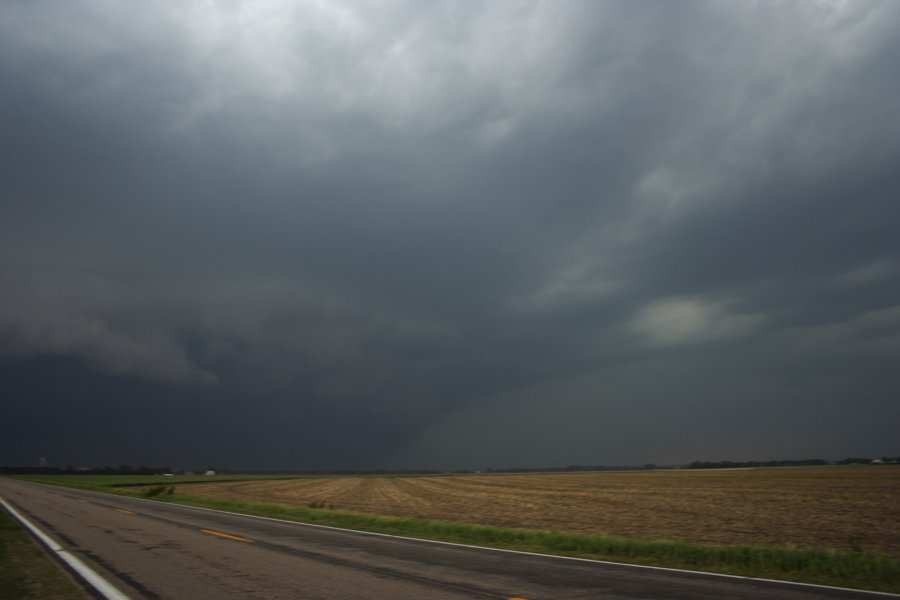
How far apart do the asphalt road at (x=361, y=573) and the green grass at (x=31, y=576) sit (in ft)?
2.22

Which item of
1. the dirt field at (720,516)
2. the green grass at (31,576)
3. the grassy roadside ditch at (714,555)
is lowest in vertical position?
the dirt field at (720,516)

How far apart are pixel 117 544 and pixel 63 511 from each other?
17.7 metres

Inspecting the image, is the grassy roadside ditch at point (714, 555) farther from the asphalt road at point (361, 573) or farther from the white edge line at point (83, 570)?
the white edge line at point (83, 570)

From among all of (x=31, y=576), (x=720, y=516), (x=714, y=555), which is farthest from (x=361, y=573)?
(x=720, y=516)

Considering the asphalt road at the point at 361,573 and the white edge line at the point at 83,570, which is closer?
the asphalt road at the point at 361,573

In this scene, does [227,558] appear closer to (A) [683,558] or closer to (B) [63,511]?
(A) [683,558]

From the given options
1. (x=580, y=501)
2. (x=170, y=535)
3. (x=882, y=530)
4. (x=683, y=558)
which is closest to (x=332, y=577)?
(x=683, y=558)

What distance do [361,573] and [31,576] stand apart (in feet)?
21.5

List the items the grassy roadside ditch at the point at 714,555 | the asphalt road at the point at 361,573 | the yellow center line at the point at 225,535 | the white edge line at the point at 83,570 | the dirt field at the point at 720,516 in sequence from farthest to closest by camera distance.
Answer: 1. the dirt field at the point at 720,516
2. the yellow center line at the point at 225,535
3. the grassy roadside ditch at the point at 714,555
4. the white edge line at the point at 83,570
5. the asphalt road at the point at 361,573

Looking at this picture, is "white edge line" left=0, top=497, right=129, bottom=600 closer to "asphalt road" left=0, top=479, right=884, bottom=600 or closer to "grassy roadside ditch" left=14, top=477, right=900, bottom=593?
"asphalt road" left=0, top=479, right=884, bottom=600

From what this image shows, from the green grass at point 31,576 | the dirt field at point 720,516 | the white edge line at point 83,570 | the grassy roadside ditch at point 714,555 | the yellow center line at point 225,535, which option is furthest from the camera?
the dirt field at point 720,516

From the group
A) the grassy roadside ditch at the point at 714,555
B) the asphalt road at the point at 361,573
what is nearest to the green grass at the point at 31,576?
the asphalt road at the point at 361,573

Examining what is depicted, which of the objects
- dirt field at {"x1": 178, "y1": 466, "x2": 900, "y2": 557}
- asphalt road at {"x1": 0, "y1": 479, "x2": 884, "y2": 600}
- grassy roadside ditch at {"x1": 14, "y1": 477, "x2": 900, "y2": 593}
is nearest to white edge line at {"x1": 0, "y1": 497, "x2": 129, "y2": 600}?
asphalt road at {"x1": 0, "y1": 479, "x2": 884, "y2": 600}

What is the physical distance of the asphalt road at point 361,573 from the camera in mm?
9547
